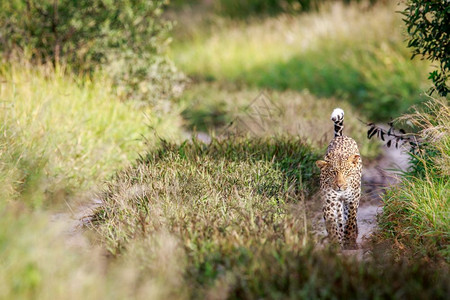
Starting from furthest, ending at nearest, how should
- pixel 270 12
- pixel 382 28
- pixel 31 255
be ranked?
1. pixel 270 12
2. pixel 382 28
3. pixel 31 255

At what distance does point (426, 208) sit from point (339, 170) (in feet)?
2.52

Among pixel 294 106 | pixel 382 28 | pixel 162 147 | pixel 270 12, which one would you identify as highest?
pixel 270 12

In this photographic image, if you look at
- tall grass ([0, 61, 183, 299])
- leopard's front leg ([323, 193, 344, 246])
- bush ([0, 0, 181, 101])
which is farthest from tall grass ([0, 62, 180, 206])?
leopard's front leg ([323, 193, 344, 246])

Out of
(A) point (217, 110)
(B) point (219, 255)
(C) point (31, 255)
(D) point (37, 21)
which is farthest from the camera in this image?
(A) point (217, 110)

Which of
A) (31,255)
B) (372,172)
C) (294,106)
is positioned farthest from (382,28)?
(31,255)

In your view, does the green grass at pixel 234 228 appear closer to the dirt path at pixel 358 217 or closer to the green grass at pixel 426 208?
the dirt path at pixel 358 217

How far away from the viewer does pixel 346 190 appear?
508 centimetres

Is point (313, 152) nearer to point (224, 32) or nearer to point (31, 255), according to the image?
point (31, 255)

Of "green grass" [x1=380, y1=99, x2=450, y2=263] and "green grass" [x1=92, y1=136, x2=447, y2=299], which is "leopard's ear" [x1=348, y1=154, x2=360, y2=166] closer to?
"green grass" [x1=380, y1=99, x2=450, y2=263]

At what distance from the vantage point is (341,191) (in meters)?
5.07

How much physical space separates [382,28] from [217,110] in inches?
177

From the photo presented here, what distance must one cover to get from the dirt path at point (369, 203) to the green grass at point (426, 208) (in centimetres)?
17

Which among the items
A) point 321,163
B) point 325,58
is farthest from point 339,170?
point 325,58

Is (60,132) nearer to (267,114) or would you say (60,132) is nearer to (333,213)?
(267,114)
